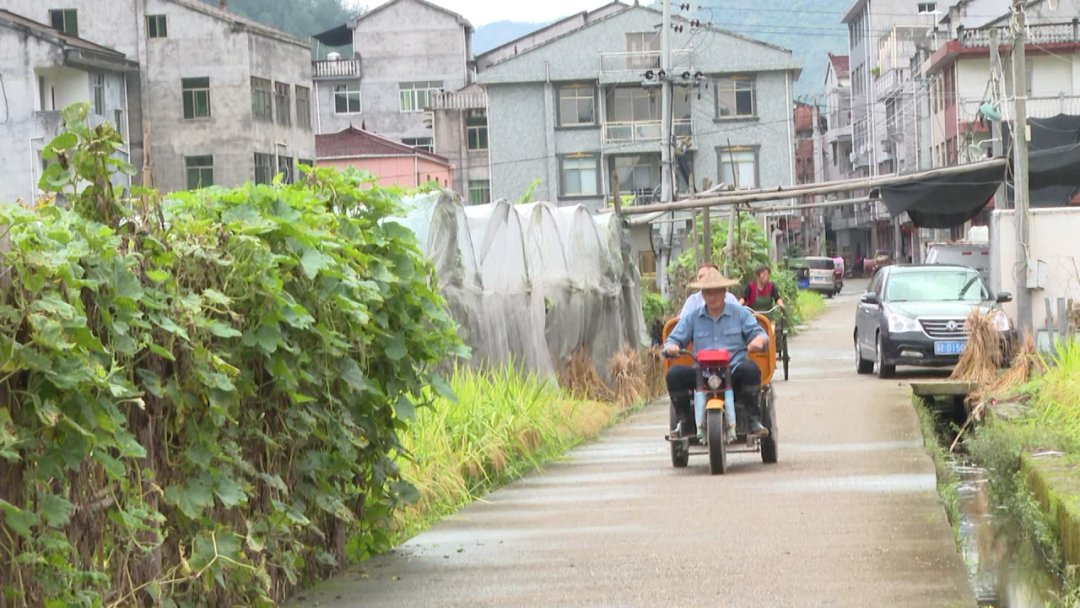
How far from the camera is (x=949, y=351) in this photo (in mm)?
25172

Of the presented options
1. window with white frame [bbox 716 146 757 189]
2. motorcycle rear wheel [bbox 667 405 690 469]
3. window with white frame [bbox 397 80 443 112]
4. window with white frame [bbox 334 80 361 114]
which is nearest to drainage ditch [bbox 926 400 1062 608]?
motorcycle rear wheel [bbox 667 405 690 469]

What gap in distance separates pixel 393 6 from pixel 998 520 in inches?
2920

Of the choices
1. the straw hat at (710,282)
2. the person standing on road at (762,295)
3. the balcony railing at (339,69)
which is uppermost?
the balcony railing at (339,69)

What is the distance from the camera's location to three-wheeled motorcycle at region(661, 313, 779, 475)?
1376 centimetres

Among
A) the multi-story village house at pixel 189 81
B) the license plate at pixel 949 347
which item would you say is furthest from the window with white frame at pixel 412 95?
the license plate at pixel 949 347

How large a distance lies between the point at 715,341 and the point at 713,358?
15.1 inches

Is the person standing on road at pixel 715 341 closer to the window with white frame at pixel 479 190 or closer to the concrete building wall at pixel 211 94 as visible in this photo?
the concrete building wall at pixel 211 94

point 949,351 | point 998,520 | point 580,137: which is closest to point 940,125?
point 580,137

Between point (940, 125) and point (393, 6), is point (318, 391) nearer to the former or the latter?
point (940, 125)

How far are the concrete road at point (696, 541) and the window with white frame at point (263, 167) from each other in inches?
1698

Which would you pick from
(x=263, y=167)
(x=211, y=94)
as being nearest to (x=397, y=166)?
(x=263, y=167)

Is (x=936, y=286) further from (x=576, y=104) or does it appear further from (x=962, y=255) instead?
(x=576, y=104)

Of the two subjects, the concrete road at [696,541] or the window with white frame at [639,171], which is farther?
the window with white frame at [639,171]

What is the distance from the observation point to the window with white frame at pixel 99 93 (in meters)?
53.8
